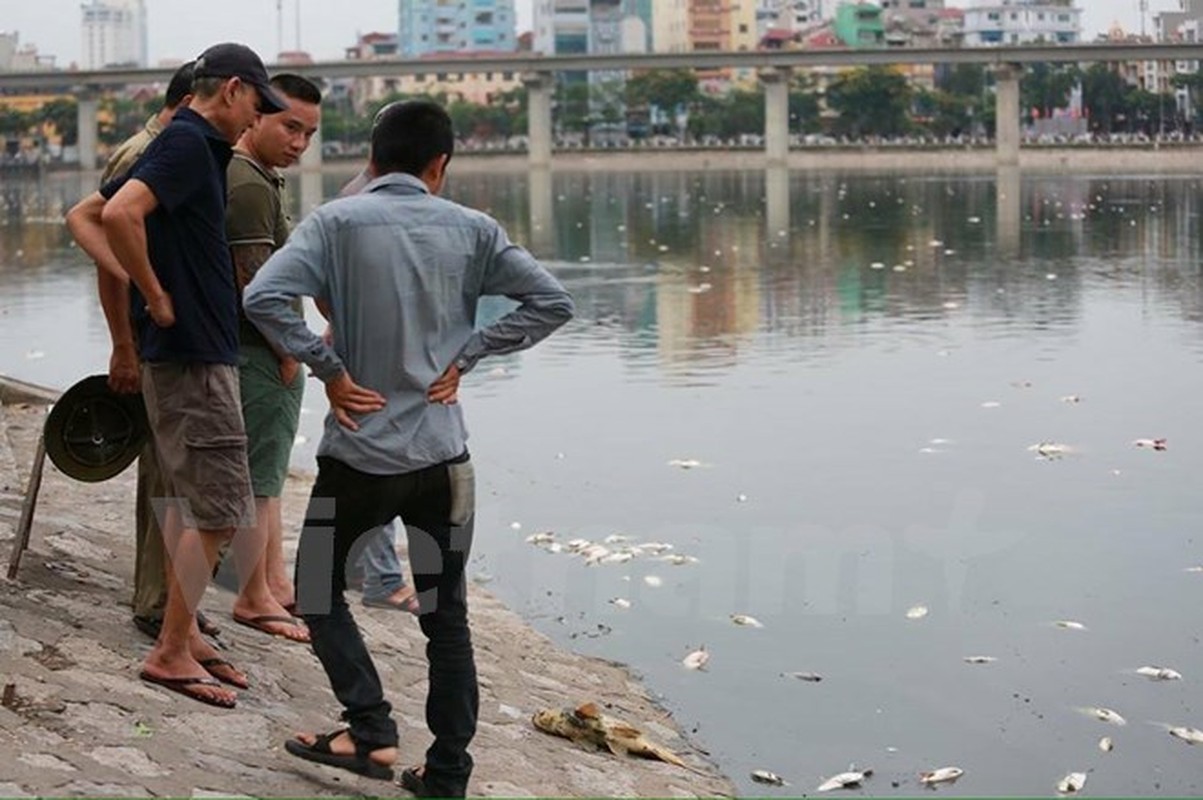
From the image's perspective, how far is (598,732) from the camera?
6.52m

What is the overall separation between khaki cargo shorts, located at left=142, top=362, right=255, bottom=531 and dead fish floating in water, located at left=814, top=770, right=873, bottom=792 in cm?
177

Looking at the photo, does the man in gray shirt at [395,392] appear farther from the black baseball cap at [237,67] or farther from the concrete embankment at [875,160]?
the concrete embankment at [875,160]

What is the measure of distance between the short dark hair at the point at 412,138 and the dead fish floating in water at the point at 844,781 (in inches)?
82.3

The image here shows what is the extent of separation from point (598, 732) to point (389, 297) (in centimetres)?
172

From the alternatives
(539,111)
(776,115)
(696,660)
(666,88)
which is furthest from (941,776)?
(666,88)

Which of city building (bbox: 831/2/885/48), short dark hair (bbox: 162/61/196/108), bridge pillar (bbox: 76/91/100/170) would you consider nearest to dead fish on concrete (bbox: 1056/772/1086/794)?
short dark hair (bbox: 162/61/196/108)

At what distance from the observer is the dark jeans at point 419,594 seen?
5.37 metres

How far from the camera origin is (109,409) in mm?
6863

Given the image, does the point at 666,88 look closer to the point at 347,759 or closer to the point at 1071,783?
the point at 1071,783

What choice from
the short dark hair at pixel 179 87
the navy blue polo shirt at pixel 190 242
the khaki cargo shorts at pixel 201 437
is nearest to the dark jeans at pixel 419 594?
the khaki cargo shorts at pixel 201 437

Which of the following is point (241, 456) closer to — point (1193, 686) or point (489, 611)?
point (489, 611)

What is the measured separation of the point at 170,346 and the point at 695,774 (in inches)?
74.3

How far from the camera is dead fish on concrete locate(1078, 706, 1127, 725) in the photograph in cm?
695

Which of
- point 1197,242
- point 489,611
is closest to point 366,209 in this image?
point 489,611
